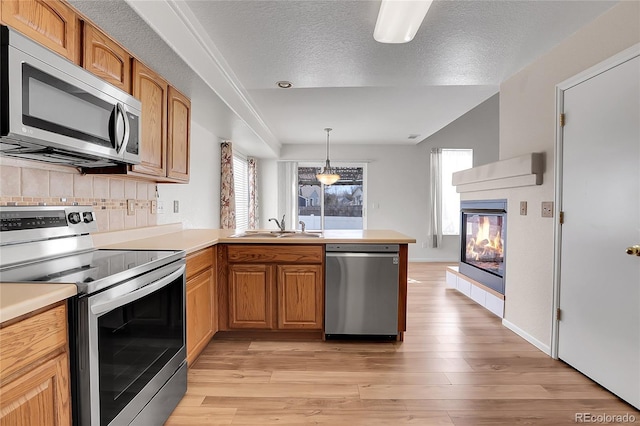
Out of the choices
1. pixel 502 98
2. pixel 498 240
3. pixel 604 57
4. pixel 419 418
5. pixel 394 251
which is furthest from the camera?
pixel 498 240

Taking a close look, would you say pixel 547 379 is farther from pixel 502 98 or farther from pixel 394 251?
pixel 502 98

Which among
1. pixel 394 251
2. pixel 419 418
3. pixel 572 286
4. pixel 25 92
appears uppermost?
pixel 25 92

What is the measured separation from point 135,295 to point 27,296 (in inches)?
18.5

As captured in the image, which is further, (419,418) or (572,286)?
(572,286)

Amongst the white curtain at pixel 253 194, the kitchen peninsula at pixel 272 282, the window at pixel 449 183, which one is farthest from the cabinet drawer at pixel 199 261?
the window at pixel 449 183

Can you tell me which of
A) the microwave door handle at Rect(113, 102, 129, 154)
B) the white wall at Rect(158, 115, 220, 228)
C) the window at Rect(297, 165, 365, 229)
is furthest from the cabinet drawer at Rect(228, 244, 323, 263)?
the window at Rect(297, 165, 365, 229)

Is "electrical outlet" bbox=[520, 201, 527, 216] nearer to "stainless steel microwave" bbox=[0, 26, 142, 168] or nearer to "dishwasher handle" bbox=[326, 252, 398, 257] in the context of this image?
"dishwasher handle" bbox=[326, 252, 398, 257]

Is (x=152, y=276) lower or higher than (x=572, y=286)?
higher

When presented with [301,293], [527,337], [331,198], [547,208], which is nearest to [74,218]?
[301,293]

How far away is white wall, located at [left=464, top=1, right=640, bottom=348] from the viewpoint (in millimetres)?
2209

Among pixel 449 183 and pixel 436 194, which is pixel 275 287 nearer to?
pixel 436 194

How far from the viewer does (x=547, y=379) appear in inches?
88.1

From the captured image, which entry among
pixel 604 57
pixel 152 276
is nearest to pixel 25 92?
pixel 152 276

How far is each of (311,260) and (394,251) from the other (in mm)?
688
